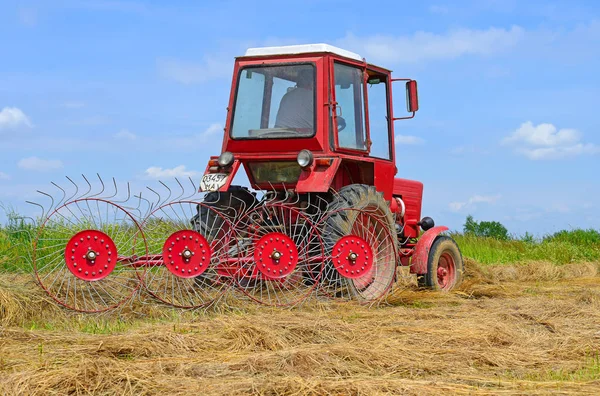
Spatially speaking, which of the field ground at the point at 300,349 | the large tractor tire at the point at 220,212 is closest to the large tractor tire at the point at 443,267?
the field ground at the point at 300,349

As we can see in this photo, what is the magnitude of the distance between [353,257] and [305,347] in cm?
235

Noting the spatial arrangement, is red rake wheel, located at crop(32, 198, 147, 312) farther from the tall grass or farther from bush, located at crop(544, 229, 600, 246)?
bush, located at crop(544, 229, 600, 246)

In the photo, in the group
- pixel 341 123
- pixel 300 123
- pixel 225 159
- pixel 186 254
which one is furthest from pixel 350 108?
pixel 186 254

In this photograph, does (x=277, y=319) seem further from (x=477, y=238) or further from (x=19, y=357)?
(x=477, y=238)

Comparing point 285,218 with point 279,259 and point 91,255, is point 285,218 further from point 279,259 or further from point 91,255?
point 91,255

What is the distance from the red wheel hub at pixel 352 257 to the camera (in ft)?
24.0

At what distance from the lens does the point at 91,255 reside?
6.48 metres

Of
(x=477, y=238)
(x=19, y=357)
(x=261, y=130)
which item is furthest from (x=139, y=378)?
(x=477, y=238)

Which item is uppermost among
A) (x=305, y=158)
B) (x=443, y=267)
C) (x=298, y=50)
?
(x=298, y=50)

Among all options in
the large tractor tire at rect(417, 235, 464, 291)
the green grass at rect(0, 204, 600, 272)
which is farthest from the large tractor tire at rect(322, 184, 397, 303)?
the green grass at rect(0, 204, 600, 272)

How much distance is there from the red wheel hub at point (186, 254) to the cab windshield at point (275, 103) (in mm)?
1707

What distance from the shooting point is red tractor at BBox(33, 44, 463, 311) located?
22.7 feet

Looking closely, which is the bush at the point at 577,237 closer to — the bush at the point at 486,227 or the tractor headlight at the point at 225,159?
the bush at the point at 486,227

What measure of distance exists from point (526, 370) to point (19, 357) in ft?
10.0
